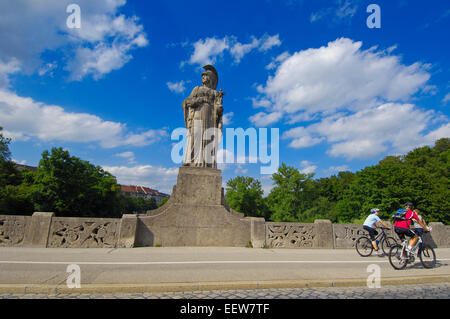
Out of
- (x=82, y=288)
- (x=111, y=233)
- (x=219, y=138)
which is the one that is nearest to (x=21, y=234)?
(x=111, y=233)

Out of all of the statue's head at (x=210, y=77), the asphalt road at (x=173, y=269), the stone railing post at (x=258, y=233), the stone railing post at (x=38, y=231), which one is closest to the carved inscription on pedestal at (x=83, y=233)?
the stone railing post at (x=38, y=231)

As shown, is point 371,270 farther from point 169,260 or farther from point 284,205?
point 284,205

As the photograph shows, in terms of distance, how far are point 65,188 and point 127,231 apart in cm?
3529

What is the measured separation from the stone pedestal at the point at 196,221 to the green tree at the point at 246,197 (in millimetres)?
45684

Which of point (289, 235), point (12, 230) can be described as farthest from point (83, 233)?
point (289, 235)

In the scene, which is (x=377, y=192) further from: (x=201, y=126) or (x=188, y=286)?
(x=188, y=286)

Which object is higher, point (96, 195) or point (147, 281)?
point (96, 195)

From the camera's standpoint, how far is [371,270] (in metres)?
6.78

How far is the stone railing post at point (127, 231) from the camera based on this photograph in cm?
1024

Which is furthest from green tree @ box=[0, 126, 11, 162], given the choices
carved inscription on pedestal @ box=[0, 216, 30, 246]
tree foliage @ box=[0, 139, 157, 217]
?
carved inscription on pedestal @ box=[0, 216, 30, 246]

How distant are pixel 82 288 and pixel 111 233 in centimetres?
588

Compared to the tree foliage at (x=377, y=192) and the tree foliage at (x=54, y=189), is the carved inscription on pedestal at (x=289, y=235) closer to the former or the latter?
the tree foliage at (x=377, y=192)
